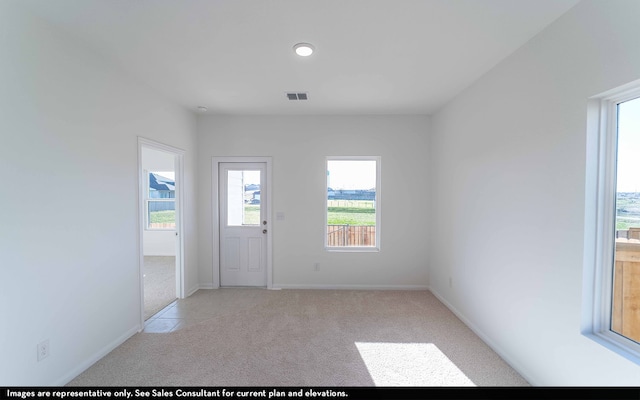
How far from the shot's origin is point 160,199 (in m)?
6.48

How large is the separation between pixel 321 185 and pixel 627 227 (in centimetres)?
311

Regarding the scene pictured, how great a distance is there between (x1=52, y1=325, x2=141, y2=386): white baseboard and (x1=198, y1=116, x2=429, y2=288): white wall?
1569 mm

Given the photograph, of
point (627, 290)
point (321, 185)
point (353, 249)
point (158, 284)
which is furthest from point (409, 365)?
point (158, 284)

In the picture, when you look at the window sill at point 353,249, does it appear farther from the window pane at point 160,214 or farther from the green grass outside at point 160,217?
the green grass outside at point 160,217

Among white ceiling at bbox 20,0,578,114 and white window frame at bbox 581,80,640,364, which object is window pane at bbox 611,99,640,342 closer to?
white window frame at bbox 581,80,640,364

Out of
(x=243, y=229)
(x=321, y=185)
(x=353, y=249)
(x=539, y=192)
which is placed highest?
(x=321, y=185)

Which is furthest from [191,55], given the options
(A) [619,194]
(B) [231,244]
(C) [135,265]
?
(A) [619,194]

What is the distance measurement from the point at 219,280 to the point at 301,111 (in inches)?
113

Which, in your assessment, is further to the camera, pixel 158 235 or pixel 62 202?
pixel 158 235

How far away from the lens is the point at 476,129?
2.82 metres

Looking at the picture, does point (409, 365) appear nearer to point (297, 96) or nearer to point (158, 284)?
point (297, 96)

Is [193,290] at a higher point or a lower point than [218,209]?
lower

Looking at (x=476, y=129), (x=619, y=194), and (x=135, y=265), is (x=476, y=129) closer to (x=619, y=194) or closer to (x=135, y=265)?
(x=619, y=194)

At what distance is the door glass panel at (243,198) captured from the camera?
165 inches
